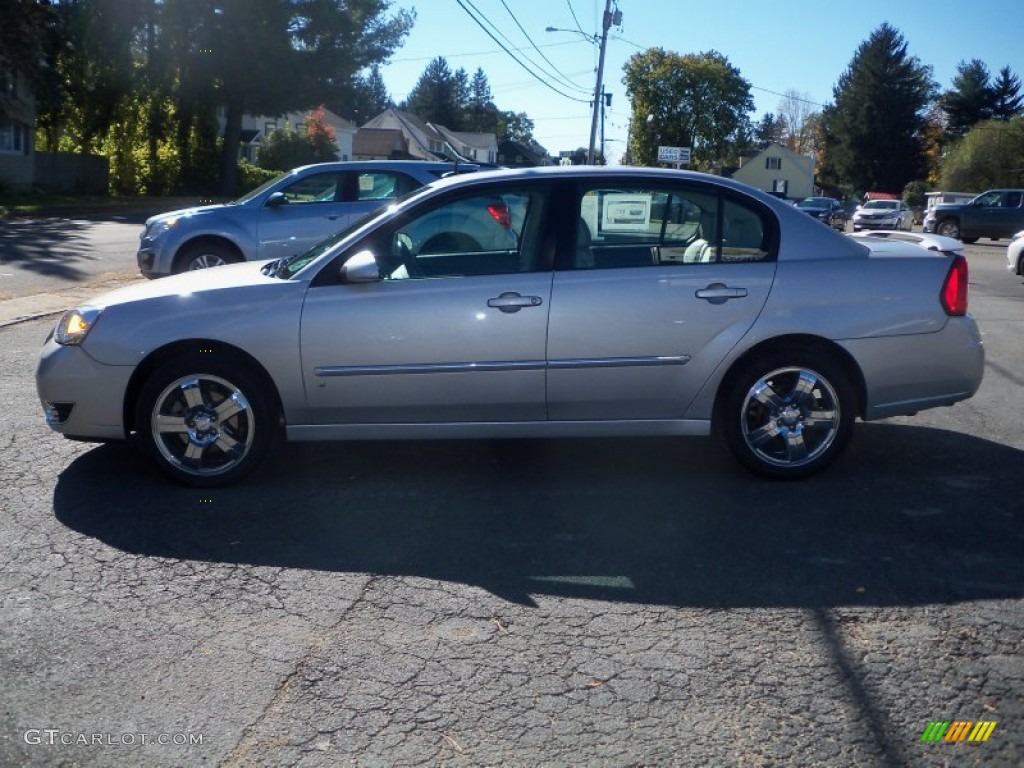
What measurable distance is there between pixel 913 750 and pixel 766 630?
0.91 m

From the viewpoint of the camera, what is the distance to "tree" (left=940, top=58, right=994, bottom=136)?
86.1 m

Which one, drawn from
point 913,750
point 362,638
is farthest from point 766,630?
point 362,638

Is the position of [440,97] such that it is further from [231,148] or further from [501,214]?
[501,214]

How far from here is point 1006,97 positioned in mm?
86625

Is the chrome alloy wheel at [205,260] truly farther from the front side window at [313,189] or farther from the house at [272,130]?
the house at [272,130]

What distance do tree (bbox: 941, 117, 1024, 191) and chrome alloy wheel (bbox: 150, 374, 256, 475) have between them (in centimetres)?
6639

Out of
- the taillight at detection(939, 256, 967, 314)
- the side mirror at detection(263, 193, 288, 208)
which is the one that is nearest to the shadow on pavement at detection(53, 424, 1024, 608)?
the taillight at detection(939, 256, 967, 314)

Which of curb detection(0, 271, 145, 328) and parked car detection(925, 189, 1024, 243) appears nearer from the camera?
curb detection(0, 271, 145, 328)

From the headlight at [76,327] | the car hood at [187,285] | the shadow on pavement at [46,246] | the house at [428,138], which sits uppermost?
the house at [428,138]

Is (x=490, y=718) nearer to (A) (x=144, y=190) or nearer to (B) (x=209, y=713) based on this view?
(B) (x=209, y=713)

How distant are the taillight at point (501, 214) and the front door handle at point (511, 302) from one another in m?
0.49

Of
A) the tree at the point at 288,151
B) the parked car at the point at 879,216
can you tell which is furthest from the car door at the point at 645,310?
the tree at the point at 288,151

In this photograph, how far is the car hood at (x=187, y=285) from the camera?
618 centimetres

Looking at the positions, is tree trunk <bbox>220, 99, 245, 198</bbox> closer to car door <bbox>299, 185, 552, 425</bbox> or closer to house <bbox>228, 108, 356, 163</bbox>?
house <bbox>228, 108, 356, 163</bbox>
